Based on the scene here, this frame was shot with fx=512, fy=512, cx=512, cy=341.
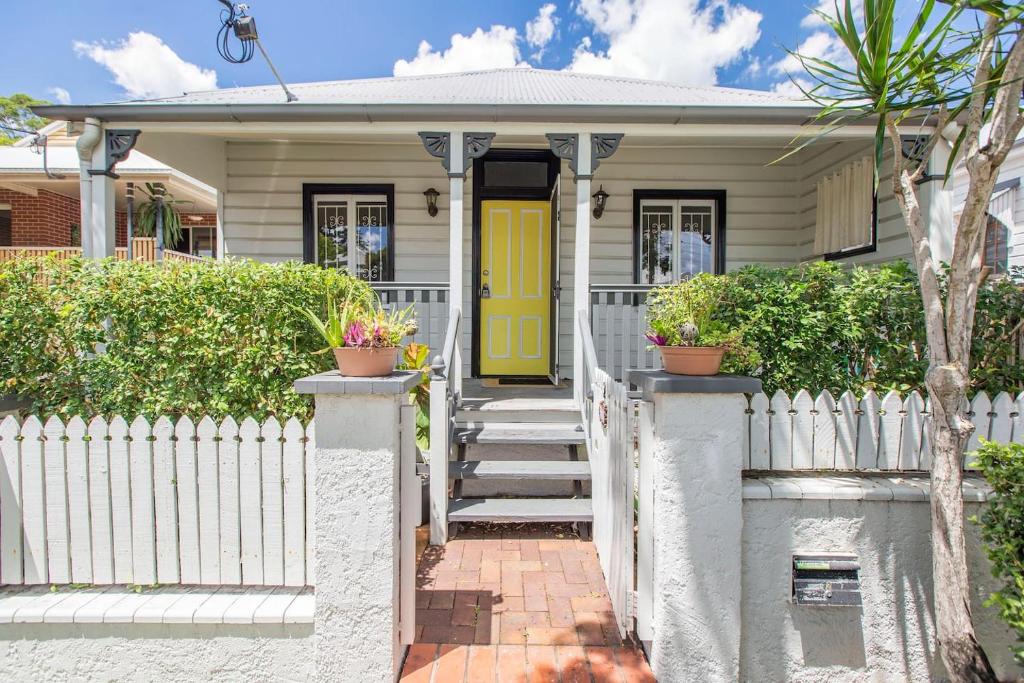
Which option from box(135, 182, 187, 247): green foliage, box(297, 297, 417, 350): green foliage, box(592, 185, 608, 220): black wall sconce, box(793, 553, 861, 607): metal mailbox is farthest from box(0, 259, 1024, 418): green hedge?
box(135, 182, 187, 247): green foliage

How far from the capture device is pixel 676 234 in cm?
674

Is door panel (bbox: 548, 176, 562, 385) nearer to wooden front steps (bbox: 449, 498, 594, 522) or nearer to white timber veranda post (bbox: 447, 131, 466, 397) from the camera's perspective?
white timber veranda post (bbox: 447, 131, 466, 397)

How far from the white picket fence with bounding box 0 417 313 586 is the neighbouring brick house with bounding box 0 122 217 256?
773cm

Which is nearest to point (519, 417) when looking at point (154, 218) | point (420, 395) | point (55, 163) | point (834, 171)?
point (420, 395)

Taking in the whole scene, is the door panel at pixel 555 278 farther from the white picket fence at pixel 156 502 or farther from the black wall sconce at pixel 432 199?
the white picket fence at pixel 156 502

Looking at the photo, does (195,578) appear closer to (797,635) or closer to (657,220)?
(797,635)

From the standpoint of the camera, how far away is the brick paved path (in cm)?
230

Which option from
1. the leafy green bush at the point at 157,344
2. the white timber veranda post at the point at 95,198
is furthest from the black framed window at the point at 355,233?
the leafy green bush at the point at 157,344

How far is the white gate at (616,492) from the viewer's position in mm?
2455

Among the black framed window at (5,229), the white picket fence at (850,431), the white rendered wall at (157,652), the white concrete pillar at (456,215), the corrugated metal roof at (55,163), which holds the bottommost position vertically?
the white rendered wall at (157,652)

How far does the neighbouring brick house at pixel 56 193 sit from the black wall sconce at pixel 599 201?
22.1 ft

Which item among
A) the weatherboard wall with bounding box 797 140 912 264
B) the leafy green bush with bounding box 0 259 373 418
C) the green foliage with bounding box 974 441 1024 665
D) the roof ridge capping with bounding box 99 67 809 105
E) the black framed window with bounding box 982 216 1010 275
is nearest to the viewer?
the green foliage with bounding box 974 441 1024 665

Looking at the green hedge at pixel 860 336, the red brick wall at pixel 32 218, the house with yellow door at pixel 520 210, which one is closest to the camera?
the green hedge at pixel 860 336

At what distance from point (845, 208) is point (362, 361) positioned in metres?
5.86
